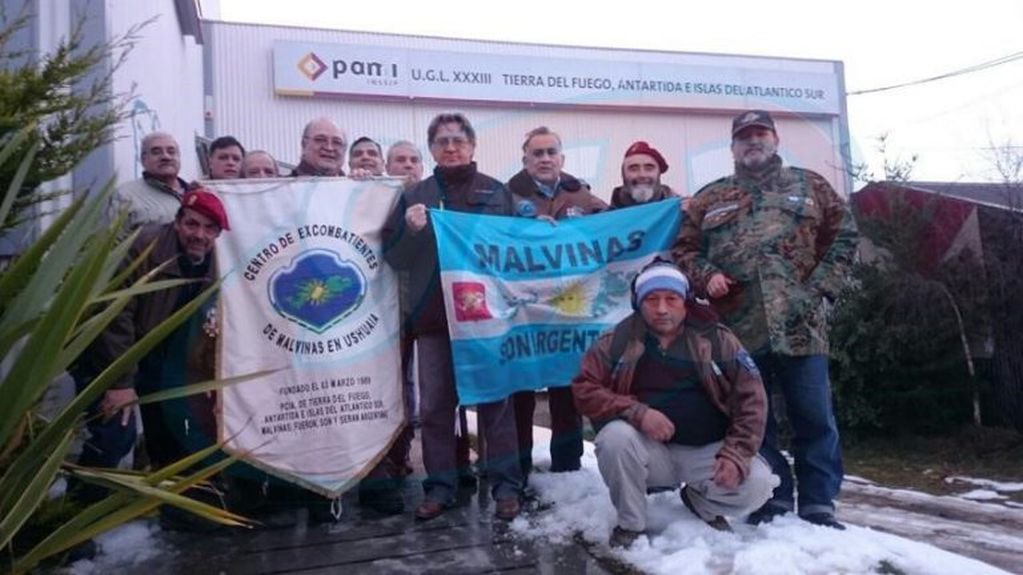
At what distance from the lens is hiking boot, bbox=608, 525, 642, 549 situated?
3.71 meters

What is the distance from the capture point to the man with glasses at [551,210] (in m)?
4.90

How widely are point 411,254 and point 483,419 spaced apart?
0.90 meters

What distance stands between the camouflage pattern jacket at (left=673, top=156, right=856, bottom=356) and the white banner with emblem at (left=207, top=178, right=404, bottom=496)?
1.62 metres

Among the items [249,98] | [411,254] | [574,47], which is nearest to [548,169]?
[411,254]

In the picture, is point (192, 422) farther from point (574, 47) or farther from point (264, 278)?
point (574, 47)

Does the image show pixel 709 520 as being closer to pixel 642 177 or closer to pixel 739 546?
pixel 739 546

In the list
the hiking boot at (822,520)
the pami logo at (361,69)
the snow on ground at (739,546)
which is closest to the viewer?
the snow on ground at (739,546)

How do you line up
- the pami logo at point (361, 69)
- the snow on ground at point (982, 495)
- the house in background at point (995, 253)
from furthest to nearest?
the pami logo at point (361, 69)
the house in background at point (995, 253)
the snow on ground at point (982, 495)

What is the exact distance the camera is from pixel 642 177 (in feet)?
16.5

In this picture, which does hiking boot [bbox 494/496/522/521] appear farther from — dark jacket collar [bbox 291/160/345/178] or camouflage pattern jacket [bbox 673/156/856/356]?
dark jacket collar [bbox 291/160/345/178]

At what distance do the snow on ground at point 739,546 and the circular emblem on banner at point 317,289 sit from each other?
52.5 inches

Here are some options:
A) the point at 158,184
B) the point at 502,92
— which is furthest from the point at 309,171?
the point at 502,92

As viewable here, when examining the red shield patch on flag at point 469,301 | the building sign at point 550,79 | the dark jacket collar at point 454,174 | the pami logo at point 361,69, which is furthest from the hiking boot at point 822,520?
the pami logo at point 361,69

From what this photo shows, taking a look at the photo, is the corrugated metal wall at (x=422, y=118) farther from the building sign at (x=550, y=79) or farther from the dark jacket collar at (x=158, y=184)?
the dark jacket collar at (x=158, y=184)
